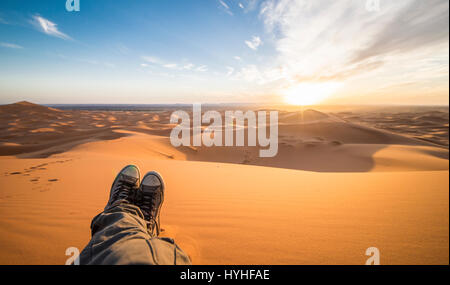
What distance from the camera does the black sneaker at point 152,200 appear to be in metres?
2.09

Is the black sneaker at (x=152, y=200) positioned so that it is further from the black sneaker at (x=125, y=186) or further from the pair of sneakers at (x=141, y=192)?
the black sneaker at (x=125, y=186)

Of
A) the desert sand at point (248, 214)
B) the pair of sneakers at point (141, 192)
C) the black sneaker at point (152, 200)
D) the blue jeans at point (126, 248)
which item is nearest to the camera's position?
the blue jeans at point (126, 248)

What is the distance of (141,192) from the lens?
2600 mm

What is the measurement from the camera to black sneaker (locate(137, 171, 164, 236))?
6.85 feet

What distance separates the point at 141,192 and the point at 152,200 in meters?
0.26

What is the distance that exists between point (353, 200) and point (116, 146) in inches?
341

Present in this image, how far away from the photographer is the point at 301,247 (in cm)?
178

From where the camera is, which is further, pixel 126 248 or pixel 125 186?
pixel 125 186

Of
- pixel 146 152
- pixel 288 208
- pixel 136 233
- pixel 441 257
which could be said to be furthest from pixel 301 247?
pixel 146 152

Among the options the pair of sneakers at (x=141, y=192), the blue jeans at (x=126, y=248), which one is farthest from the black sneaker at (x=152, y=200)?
the blue jeans at (x=126, y=248)

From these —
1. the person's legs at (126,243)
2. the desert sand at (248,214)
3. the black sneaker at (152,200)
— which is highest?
the person's legs at (126,243)

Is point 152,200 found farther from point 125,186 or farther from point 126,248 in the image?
point 126,248

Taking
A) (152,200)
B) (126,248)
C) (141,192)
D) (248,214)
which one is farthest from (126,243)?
(248,214)
